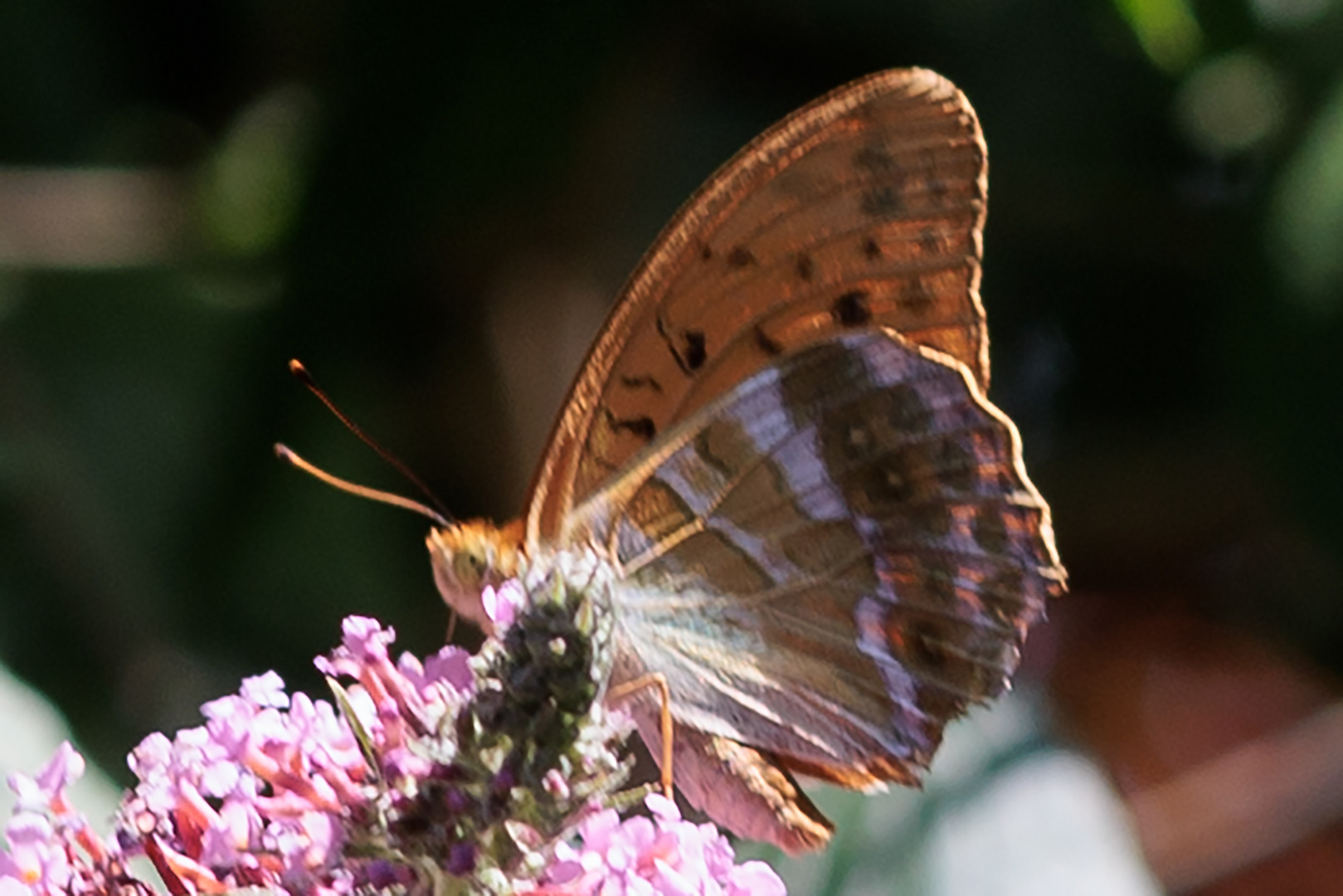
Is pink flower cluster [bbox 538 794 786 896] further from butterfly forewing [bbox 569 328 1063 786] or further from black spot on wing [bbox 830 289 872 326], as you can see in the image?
black spot on wing [bbox 830 289 872 326]

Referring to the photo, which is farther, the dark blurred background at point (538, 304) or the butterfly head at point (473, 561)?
the dark blurred background at point (538, 304)

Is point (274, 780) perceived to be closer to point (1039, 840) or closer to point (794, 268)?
point (794, 268)

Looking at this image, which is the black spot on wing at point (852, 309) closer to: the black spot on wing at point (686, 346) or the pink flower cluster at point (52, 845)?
the black spot on wing at point (686, 346)

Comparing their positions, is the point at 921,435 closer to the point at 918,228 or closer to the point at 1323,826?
the point at 918,228

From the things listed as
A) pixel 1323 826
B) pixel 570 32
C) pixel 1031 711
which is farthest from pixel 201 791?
pixel 1323 826

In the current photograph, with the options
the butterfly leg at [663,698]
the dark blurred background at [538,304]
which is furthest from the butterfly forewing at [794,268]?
the dark blurred background at [538,304]

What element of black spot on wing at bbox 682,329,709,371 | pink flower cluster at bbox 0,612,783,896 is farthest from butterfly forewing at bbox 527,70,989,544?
pink flower cluster at bbox 0,612,783,896
